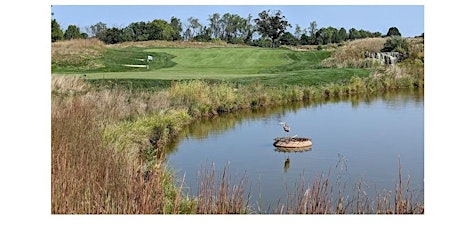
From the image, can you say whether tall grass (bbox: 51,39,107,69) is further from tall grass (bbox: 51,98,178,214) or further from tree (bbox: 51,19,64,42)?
tall grass (bbox: 51,98,178,214)

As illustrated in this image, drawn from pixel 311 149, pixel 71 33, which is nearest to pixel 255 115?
pixel 311 149

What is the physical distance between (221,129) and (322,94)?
7699 mm

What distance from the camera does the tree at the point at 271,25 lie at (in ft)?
140

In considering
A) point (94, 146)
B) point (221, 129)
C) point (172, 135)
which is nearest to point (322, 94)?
point (221, 129)

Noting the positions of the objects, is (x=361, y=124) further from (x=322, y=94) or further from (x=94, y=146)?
(x=94, y=146)

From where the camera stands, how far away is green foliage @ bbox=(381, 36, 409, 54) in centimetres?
3127

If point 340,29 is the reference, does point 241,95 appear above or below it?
below

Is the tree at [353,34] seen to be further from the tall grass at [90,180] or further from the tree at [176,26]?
the tall grass at [90,180]

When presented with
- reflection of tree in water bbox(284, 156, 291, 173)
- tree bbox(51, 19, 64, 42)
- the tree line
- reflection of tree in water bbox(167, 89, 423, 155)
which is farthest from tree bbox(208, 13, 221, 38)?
reflection of tree in water bbox(284, 156, 291, 173)

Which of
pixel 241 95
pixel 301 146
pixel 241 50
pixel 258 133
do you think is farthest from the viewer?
pixel 241 50

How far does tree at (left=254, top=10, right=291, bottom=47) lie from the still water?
2591cm

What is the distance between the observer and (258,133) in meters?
12.7

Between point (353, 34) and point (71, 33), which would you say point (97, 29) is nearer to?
point (71, 33)

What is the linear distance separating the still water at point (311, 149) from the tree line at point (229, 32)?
27.6 metres
